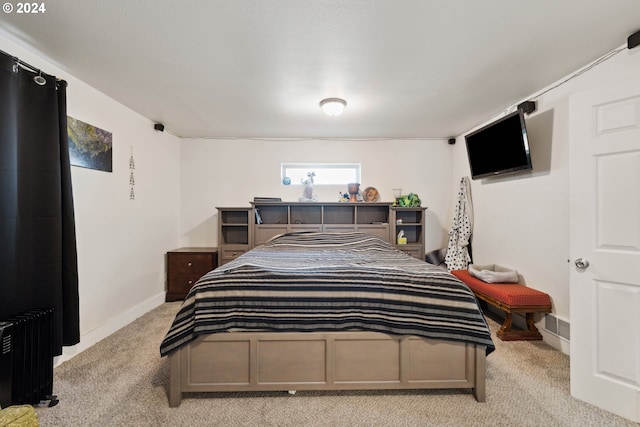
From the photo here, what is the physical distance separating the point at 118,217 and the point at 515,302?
3870 millimetres

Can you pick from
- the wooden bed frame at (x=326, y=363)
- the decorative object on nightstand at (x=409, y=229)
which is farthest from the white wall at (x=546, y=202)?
the wooden bed frame at (x=326, y=363)

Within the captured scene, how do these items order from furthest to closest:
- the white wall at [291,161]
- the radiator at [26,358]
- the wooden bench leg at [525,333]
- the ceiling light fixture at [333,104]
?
the white wall at [291,161]
the ceiling light fixture at [333,104]
the wooden bench leg at [525,333]
the radiator at [26,358]

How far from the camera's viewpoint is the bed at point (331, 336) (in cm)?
176

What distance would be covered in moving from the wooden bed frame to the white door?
2.21 feet

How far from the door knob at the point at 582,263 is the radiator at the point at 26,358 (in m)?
3.32

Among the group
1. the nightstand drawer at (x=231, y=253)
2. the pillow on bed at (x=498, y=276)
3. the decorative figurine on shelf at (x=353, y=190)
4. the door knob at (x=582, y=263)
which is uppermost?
the decorative figurine on shelf at (x=353, y=190)

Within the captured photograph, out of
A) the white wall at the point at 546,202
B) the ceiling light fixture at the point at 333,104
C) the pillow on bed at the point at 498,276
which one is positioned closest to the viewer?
the white wall at the point at 546,202

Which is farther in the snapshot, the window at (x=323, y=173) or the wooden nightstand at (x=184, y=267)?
the window at (x=323, y=173)

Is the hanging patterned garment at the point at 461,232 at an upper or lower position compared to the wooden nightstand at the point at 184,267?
upper

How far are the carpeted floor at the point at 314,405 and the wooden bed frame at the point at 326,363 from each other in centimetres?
8

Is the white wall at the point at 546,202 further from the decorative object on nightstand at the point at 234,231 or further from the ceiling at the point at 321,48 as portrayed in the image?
the decorative object on nightstand at the point at 234,231

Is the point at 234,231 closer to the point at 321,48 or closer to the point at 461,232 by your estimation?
the point at 321,48

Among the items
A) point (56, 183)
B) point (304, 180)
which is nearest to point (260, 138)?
point (304, 180)

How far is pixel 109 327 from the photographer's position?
2.74m
